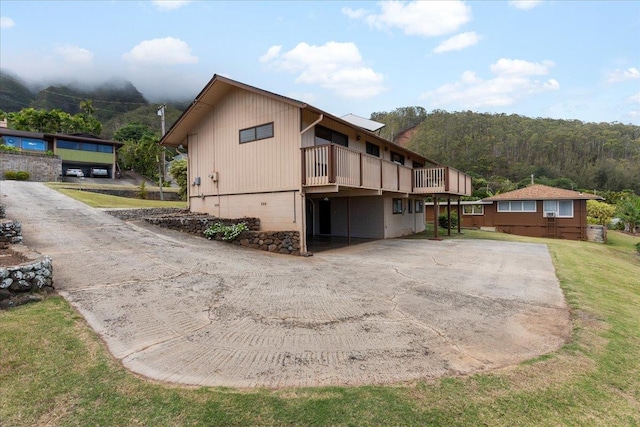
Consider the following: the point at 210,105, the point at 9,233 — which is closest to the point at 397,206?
the point at 210,105

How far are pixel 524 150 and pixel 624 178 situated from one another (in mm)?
16021

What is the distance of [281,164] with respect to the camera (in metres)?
11.5

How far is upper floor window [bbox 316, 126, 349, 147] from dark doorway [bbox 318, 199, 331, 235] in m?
4.50

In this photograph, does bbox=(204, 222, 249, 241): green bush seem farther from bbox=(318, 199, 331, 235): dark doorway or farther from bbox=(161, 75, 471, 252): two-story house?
bbox=(318, 199, 331, 235): dark doorway

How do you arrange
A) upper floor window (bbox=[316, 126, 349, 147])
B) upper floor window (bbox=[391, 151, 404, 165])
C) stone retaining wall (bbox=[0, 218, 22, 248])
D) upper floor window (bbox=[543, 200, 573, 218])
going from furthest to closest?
upper floor window (bbox=[543, 200, 573, 218])
upper floor window (bbox=[391, 151, 404, 165])
upper floor window (bbox=[316, 126, 349, 147])
stone retaining wall (bbox=[0, 218, 22, 248])

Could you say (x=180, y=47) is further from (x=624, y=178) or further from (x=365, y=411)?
(x=365, y=411)

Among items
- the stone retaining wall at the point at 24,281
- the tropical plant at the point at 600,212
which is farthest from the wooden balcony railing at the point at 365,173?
the tropical plant at the point at 600,212

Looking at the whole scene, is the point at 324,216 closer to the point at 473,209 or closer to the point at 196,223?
the point at 196,223

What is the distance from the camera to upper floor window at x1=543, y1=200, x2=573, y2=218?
2366 cm

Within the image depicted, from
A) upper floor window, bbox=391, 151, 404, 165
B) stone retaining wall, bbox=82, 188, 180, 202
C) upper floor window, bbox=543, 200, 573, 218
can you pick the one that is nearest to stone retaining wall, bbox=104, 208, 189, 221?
stone retaining wall, bbox=82, 188, 180, 202

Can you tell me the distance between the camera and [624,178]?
2247 inches

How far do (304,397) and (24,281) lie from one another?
472 centimetres

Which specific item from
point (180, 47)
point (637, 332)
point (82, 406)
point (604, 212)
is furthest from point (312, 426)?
point (180, 47)

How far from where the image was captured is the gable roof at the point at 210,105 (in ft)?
35.7
